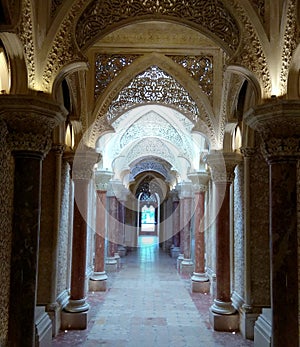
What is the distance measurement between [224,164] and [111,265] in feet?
29.3

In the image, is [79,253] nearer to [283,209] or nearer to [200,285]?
[283,209]

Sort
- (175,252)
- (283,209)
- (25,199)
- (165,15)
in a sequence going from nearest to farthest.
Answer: (25,199)
(283,209)
(165,15)
(175,252)

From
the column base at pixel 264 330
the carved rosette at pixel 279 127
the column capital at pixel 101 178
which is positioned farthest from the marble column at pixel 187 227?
the carved rosette at pixel 279 127

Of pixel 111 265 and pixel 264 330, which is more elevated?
pixel 264 330

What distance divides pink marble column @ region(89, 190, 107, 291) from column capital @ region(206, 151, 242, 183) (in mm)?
4837

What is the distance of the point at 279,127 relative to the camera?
4859 mm

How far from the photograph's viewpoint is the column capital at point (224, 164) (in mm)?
7938

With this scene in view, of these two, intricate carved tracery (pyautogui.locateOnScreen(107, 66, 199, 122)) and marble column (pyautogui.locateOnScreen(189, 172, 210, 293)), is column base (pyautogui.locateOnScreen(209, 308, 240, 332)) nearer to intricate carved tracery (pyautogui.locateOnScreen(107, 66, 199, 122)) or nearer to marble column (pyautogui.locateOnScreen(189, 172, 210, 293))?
intricate carved tracery (pyautogui.locateOnScreen(107, 66, 199, 122))

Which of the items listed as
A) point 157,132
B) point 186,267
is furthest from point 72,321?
point 186,267

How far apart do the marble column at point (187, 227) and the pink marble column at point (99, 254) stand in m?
3.93

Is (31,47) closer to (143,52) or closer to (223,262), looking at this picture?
(143,52)

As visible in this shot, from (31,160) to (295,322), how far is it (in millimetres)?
3281

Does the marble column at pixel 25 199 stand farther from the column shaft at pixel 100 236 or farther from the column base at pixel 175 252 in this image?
the column base at pixel 175 252

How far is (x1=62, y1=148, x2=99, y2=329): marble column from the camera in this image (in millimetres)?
7566
